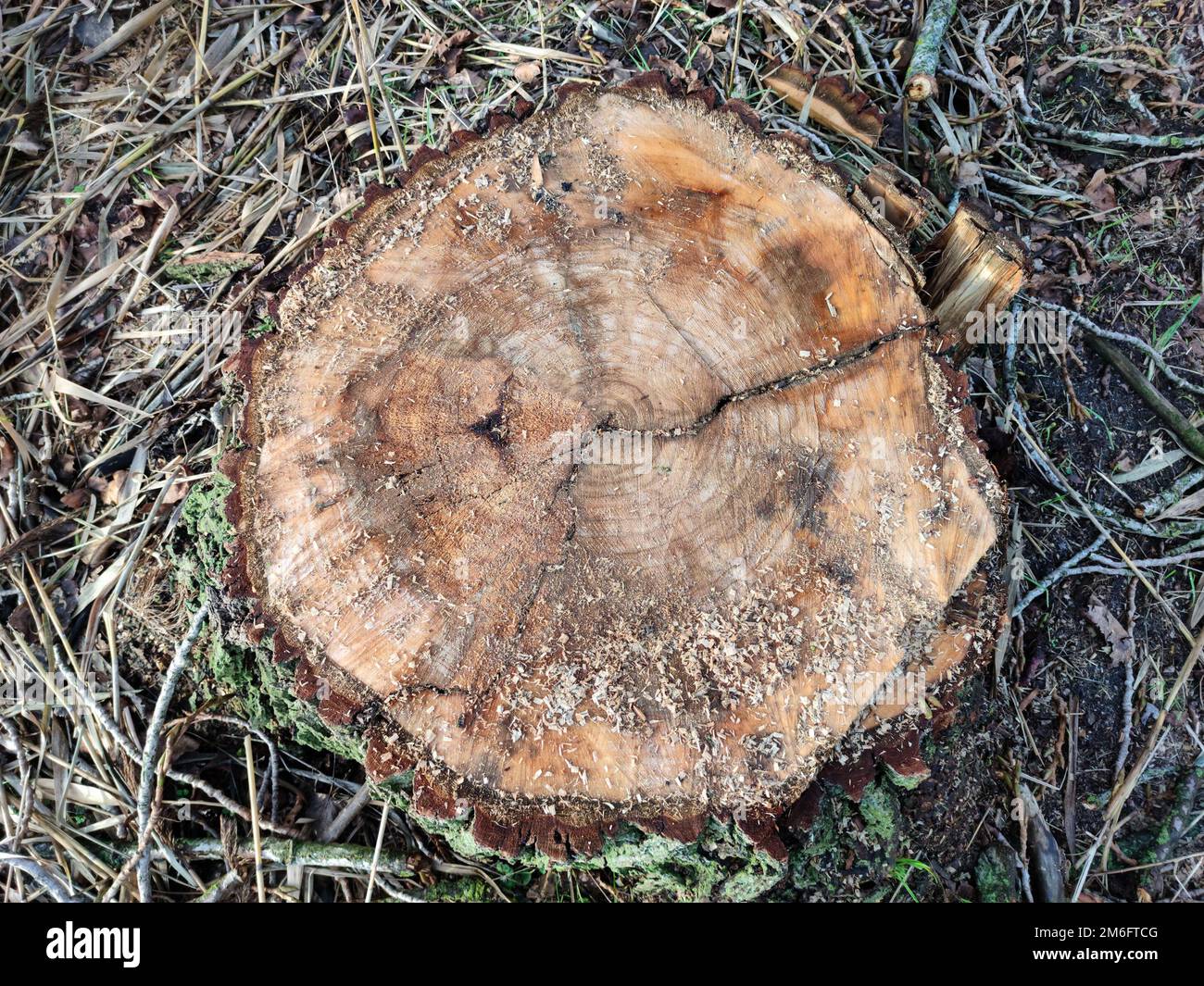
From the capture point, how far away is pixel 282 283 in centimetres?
199

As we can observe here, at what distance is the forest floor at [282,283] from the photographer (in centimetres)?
198

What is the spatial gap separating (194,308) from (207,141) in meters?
0.54

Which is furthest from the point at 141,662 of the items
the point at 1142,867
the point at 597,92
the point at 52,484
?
the point at 1142,867

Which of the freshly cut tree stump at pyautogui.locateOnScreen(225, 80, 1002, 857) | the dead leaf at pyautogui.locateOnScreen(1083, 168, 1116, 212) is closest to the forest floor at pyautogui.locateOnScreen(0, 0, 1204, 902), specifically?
the dead leaf at pyautogui.locateOnScreen(1083, 168, 1116, 212)

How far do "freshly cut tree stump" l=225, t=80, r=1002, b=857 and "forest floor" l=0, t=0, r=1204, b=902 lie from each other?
1.76 feet

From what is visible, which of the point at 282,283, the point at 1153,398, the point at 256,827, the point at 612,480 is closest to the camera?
the point at 612,480

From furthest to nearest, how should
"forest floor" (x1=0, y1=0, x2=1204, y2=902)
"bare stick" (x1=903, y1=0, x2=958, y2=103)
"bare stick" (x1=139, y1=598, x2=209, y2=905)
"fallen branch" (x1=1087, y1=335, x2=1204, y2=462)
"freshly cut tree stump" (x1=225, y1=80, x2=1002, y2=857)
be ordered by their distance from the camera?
"fallen branch" (x1=1087, y1=335, x2=1204, y2=462) → "bare stick" (x1=903, y1=0, x2=958, y2=103) → "forest floor" (x1=0, y1=0, x2=1204, y2=902) → "bare stick" (x1=139, y1=598, x2=209, y2=905) → "freshly cut tree stump" (x1=225, y1=80, x2=1002, y2=857)

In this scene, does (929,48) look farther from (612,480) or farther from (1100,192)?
(612,480)

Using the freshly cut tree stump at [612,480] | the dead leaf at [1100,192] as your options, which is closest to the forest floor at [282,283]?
the dead leaf at [1100,192]

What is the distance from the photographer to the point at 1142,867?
210cm

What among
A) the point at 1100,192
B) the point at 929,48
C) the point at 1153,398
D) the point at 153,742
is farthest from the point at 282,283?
the point at 1153,398

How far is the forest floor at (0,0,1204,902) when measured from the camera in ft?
6.49

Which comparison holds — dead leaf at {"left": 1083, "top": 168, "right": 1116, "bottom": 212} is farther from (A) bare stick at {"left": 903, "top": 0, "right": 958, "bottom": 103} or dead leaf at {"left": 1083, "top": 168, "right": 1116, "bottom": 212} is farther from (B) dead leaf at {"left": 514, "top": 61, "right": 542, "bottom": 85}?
(B) dead leaf at {"left": 514, "top": 61, "right": 542, "bottom": 85}

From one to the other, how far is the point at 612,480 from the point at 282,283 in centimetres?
111
